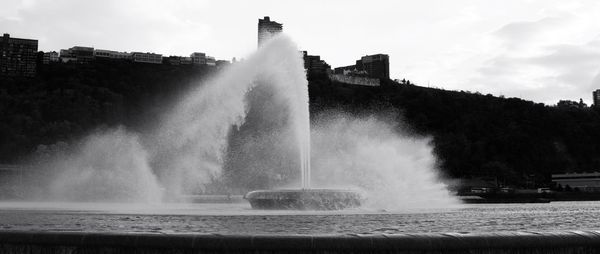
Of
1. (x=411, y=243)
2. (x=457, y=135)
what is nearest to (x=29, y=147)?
(x=457, y=135)

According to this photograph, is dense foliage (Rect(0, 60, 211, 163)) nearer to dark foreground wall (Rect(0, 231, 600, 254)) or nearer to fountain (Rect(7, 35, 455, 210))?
fountain (Rect(7, 35, 455, 210))

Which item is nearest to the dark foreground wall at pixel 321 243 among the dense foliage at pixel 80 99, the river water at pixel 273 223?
the river water at pixel 273 223

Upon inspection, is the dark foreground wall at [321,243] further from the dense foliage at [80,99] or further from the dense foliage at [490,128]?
the dense foliage at [490,128]

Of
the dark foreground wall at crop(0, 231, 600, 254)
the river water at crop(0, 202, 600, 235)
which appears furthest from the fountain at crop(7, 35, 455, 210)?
the dark foreground wall at crop(0, 231, 600, 254)

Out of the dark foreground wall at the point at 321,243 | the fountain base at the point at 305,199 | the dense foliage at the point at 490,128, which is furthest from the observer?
the dense foliage at the point at 490,128

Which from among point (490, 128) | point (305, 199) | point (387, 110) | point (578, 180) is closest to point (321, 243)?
point (305, 199)

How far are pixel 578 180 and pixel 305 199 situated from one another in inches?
4930

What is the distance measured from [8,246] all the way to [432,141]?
143 meters

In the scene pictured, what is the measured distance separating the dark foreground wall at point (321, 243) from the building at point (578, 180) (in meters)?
135

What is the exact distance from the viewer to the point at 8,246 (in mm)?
11383

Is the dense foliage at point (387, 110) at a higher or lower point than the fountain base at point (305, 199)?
higher

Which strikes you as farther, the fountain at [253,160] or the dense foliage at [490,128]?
the dense foliage at [490,128]

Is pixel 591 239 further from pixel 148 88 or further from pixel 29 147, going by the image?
pixel 148 88

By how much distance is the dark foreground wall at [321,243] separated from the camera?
34.4 ft
